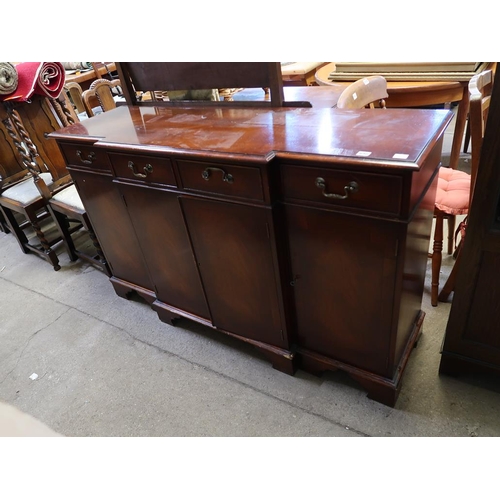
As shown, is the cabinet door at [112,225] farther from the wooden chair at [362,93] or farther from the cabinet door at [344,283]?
the wooden chair at [362,93]

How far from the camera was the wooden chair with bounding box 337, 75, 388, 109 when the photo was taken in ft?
4.60

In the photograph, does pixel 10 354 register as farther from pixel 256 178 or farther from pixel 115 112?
pixel 256 178

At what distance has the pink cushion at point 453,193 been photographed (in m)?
1.58

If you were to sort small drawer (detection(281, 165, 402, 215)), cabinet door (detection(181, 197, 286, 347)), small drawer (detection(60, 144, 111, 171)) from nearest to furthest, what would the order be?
small drawer (detection(281, 165, 402, 215)) < cabinet door (detection(181, 197, 286, 347)) < small drawer (detection(60, 144, 111, 171))

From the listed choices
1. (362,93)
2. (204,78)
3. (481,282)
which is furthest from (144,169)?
(481,282)

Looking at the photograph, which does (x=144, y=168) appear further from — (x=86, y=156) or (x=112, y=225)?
(x=112, y=225)

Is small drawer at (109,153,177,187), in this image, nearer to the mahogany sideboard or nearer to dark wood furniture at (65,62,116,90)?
the mahogany sideboard

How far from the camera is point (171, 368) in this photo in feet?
5.51

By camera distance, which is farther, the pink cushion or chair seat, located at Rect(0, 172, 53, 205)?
chair seat, located at Rect(0, 172, 53, 205)

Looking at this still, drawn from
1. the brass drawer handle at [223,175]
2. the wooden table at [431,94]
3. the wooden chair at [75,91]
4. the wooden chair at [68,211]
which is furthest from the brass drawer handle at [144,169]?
the wooden chair at [75,91]

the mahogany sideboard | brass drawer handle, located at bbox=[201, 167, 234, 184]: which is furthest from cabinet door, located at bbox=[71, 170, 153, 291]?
brass drawer handle, located at bbox=[201, 167, 234, 184]

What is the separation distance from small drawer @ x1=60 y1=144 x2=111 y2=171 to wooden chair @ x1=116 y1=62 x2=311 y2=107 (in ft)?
1.18

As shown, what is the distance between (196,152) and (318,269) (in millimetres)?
525

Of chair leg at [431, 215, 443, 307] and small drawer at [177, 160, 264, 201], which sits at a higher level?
small drawer at [177, 160, 264, 201]
